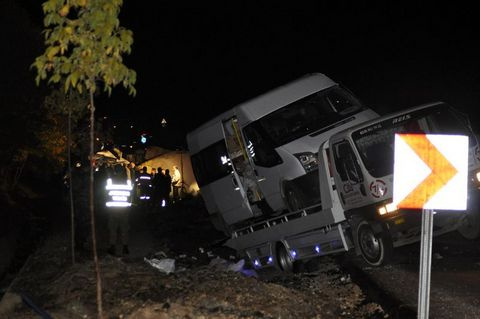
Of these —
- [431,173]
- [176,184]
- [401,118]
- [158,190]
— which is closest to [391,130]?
[401,118]

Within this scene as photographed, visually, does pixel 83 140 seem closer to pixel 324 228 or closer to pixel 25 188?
pixel 324 228

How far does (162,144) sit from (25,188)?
1040 cm

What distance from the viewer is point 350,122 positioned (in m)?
13.6

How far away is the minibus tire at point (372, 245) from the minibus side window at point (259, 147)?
3.20m

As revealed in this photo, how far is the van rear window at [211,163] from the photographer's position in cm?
1600

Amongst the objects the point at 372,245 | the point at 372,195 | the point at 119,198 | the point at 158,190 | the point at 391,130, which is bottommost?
the point at 372,245

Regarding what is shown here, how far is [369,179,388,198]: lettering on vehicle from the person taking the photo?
33.8 feet

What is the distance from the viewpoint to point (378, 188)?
1034 centimetres

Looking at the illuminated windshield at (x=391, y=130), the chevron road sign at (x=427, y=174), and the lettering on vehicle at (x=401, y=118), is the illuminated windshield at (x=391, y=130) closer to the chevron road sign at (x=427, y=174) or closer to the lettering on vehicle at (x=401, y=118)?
the lettering on vehicle at (x=401, y=118)

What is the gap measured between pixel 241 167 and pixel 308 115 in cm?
226

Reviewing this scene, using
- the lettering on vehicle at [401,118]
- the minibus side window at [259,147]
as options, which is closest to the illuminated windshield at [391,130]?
the lettering on vehicle at [401,118]

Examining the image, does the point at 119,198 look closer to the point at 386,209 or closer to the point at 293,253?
the point at 293,253

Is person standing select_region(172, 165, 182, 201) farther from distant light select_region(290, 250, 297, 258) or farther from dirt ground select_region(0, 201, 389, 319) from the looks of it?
distant light select_region(290, 250, 297, 258)

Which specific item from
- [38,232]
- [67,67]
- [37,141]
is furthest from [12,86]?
[67,67]
